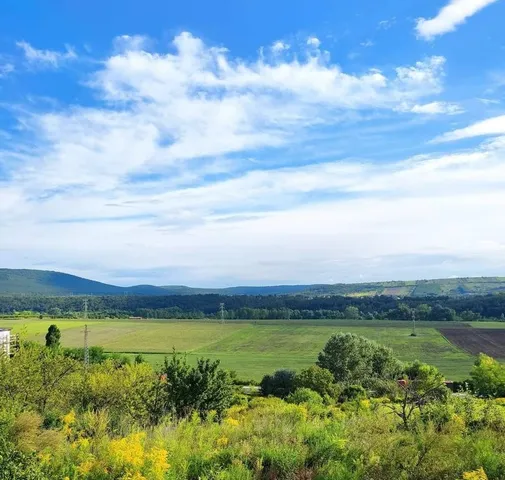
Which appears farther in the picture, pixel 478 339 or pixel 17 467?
pixel 478 339

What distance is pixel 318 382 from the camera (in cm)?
4216

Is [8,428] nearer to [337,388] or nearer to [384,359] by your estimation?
[337,388]

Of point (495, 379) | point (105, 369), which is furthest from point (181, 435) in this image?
point (495, 379)

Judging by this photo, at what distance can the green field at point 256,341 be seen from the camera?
75812mm

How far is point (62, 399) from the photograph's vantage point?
28125 mm

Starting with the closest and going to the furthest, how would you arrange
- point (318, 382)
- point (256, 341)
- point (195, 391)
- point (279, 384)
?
point (195, 391) < point (318, 382) < point (279, 384) < point (256, 341)

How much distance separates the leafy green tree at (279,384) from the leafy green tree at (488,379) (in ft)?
53.8

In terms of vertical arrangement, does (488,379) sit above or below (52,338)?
below

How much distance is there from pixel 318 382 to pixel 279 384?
7644 mm

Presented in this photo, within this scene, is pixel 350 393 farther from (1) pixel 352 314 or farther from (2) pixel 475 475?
(1) pixel 352 314

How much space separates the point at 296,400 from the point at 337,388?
9.07 meters

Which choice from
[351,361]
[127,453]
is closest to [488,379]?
[351,361]

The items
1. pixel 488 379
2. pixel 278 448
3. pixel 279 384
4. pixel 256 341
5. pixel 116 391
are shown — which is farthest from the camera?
pixel 256 341

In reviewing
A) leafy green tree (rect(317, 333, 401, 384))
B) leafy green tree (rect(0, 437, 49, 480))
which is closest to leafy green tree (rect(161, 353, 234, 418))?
leafy green tree (rect(0, 437, 49, 480))
